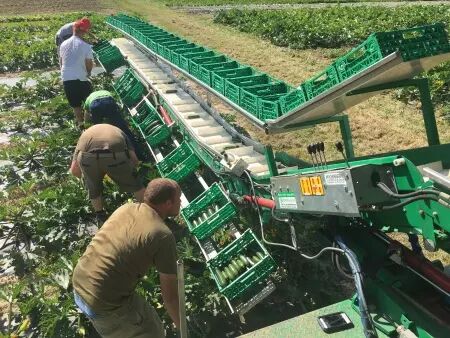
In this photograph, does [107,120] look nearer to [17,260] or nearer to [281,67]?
[17,260]

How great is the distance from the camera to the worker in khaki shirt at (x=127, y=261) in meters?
3.63

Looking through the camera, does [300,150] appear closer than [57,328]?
No

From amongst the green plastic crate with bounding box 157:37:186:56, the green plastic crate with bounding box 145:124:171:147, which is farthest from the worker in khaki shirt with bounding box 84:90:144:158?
the green plastic crate with bounding box 157:37:186:56

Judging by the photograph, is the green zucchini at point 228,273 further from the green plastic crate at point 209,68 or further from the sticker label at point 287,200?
the green plastic crate at point 209,68

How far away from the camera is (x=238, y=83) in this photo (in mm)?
6164

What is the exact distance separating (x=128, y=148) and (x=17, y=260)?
1844 millimetres

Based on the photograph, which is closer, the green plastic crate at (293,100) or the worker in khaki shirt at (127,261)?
the worker in khaki shirt at (127,261)

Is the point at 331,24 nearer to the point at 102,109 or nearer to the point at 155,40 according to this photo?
the point at 155,40

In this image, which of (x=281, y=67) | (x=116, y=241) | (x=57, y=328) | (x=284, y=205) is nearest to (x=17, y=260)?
(x=57, y=328)

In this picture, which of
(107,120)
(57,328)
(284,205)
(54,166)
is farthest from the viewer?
(54,166)

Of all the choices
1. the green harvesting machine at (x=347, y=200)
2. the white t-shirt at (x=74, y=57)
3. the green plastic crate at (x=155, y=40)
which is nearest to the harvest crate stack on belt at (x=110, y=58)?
the green plastic crate at (x=155, y=40)

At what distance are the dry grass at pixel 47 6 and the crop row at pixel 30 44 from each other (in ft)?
27.0

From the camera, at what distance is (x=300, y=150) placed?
343 inches

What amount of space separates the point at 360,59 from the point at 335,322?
72.8 inches
